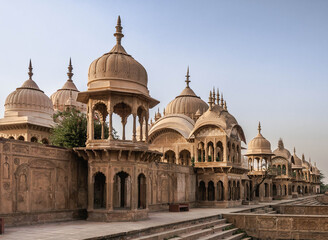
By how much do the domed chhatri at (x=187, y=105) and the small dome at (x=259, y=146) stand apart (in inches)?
227

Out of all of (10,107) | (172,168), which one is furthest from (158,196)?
(10,107)

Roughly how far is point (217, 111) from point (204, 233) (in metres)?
13.1

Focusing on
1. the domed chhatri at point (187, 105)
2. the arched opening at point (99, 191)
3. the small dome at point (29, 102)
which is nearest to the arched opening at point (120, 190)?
the arched opening at point (99, 191)

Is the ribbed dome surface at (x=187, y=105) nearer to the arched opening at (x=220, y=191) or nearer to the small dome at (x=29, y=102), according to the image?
the arched opening at (x=220, y=191)

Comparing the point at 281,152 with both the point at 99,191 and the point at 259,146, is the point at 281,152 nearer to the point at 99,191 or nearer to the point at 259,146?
the point at 259,146

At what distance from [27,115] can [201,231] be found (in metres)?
18.0

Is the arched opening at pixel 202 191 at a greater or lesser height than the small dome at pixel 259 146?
lesser

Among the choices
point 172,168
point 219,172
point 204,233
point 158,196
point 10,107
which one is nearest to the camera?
point 204,233

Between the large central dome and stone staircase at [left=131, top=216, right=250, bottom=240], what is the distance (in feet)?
18.0

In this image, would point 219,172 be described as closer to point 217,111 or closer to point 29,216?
point 217,111

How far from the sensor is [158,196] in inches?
835

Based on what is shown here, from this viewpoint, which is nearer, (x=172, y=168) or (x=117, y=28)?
(x=117, y=28)

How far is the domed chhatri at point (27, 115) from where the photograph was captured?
27.9m

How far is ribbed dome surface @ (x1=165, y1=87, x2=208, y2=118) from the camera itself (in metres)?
38.2
